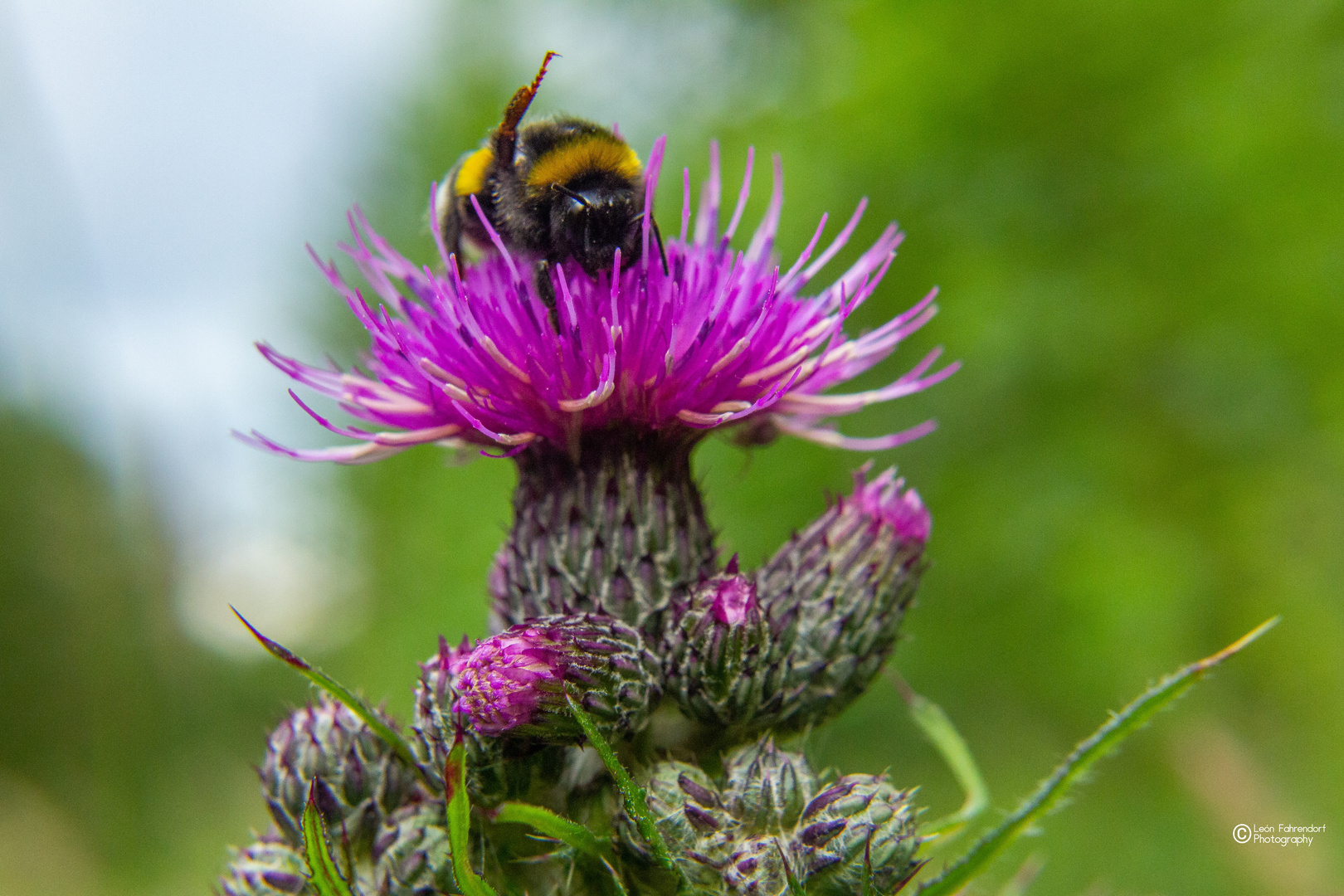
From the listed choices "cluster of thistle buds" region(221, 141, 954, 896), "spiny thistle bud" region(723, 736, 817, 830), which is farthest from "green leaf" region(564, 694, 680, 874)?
"spiny thistle bud" region(723, 736, 817, 830)

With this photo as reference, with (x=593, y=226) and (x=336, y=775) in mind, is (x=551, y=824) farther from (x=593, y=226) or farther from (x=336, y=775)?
(x=593, y=226)

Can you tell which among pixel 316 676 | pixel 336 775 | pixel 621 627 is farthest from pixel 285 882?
pixel 621 627

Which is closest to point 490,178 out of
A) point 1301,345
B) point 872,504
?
point 872,504

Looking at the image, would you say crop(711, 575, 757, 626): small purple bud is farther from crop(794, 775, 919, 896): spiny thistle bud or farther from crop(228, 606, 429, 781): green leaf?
crop(228, 606, 429, 781): green leaf

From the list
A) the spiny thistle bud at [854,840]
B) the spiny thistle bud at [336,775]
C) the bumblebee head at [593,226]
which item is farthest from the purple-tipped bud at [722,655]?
the bumblebee head at [593,226]

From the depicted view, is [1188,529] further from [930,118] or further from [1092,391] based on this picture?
[930,118]
